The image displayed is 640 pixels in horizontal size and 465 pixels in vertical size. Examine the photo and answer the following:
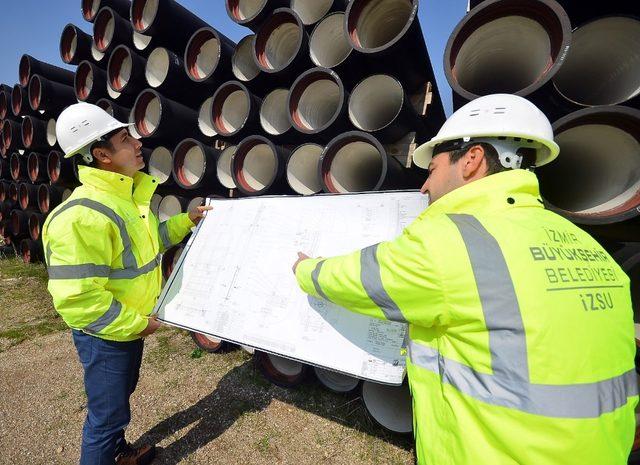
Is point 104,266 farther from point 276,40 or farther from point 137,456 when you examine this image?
point 276,40

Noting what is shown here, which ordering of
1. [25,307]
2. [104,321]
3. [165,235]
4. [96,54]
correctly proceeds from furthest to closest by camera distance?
[25,307]
[96,54]
[165,235]
[104,321]

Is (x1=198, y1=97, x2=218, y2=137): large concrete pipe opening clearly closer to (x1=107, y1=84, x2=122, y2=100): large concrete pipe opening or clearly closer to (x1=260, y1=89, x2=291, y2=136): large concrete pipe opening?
(x1=260, y1=89, x2=291, y2=136): large concrete pipe opening

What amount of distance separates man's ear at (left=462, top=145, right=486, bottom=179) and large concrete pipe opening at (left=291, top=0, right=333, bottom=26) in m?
2.11

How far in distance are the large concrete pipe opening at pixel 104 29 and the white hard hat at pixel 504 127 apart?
4.00m

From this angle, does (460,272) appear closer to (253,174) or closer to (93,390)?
(93,390)

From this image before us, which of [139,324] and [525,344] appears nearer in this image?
[525,344]

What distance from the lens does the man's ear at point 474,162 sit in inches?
41.0

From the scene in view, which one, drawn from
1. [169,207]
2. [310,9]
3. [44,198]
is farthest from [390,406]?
[44,198]

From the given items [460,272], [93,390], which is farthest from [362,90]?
[93,390]

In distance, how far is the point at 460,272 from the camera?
782 millimetres

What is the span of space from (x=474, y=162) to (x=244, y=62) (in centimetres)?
244

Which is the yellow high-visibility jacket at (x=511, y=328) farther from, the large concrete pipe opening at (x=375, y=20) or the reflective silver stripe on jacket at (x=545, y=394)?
the large concrete pipe opening at (x=375, y=20)

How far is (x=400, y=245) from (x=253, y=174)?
1869 mm

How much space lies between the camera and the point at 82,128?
5.10 feet
